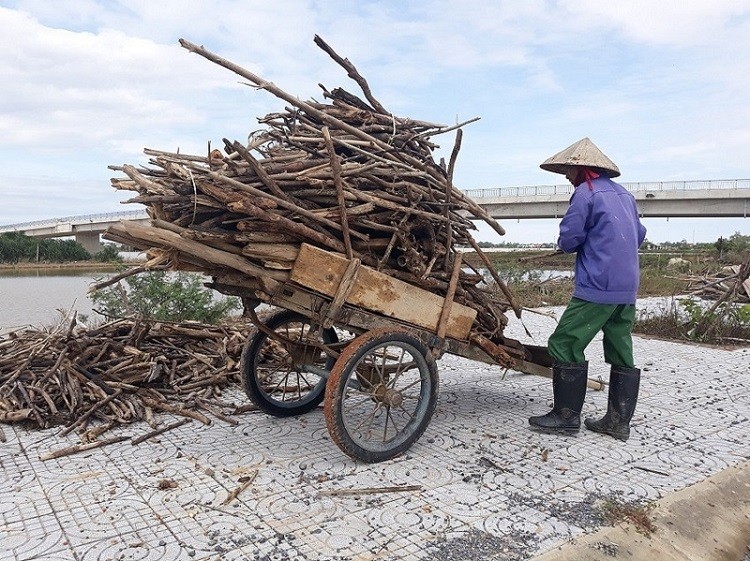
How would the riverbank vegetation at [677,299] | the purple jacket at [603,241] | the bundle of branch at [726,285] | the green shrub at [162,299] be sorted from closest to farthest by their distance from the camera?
1. the purple jacket at [603,241]
2. the green shrub at [162,299]
3. the riverbank vegetation at [677,299]
4. the bundle of branch at [726,285]

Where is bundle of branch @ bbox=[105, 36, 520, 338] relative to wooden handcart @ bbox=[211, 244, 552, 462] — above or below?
above

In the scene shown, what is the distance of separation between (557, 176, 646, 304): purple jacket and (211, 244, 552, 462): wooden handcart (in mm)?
789

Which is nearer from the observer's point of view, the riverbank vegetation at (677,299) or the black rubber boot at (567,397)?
the black rubber boot at (567,397)

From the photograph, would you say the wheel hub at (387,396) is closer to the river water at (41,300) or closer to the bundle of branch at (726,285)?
the river water at (41,300)

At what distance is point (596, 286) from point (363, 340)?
176 centimetres

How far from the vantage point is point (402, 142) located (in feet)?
13.3

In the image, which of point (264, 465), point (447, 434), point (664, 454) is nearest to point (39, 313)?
point (264, 465)

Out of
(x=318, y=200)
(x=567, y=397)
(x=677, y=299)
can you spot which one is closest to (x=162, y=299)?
(x=318, y=200)

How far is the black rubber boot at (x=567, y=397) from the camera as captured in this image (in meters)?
4.23

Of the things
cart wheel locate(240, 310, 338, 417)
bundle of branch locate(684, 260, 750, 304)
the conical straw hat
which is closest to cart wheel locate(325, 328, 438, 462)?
cart wheel locate(240, 310, 338, 417)

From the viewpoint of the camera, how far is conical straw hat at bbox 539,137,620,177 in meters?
4.18

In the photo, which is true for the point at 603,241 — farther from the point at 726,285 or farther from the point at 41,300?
the point at 726,285

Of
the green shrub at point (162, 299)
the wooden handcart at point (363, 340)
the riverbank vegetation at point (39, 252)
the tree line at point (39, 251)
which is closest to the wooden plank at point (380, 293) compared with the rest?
the wooden handcart at point (363, 340)

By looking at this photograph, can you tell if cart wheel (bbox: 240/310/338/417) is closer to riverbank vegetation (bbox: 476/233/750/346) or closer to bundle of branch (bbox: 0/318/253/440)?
bundle of branch (bbox: 0/318/253/440)
